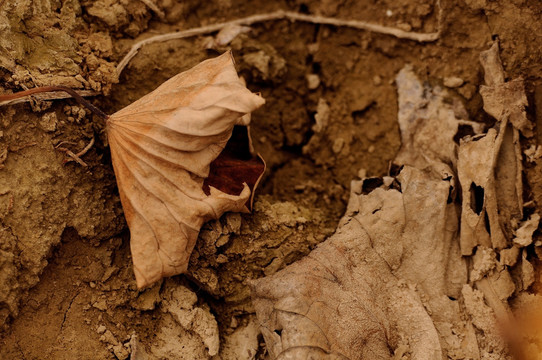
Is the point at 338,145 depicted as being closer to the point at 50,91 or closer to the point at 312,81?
the point at 312,81

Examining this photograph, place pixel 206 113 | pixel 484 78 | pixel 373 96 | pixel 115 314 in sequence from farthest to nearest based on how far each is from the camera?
pixel 373 96
pixel 484 78
pixel 115 314
pixel 206 113

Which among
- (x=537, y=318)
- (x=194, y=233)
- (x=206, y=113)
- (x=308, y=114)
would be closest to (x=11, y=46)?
(x=206, y=113)

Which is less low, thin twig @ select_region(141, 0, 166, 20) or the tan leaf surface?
thin twig @ select_region(141, 0, 166, 20)

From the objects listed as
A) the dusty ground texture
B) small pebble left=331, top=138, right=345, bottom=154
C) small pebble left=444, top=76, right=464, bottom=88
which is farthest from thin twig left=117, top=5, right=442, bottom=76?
small pebble left=331, top=138, right=345, bottom=154

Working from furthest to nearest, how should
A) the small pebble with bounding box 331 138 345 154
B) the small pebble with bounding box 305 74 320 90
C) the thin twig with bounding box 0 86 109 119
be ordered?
the small pebble with bounding box 305 74 320 90, the small pebble with bounding box 331 138 345 154, the thin twig with bounding box 0 86 109 119

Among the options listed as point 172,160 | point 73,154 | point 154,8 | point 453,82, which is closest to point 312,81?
point 453,82

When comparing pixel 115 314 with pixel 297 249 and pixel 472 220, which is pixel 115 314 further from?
pixel 472 220

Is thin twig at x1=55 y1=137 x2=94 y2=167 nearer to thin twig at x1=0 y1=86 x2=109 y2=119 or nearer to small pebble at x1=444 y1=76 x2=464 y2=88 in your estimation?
thin twig at x1=0 y1=86 x2=109 y2=119
